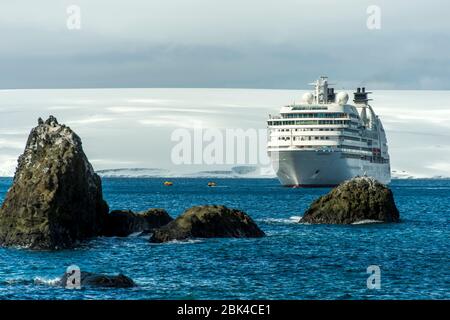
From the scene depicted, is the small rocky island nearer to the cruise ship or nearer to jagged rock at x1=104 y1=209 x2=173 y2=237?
jagged rock at x1=104 y1=209 x2=173 y2=237

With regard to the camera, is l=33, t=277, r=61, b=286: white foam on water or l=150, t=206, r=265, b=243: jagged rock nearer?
l=33, t=277, r=61, b=286: white foam on water

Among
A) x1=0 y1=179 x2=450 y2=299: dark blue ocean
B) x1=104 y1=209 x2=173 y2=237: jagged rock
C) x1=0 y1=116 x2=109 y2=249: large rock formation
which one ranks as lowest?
x1=0 y1=179 x2=450 y2=299: dark blue ocean

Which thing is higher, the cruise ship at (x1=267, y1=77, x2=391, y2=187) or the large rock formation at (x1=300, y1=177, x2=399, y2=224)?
the cruise ship at (x1=267, y1=77, x2=391, y2=187)

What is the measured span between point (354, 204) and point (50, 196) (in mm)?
31539

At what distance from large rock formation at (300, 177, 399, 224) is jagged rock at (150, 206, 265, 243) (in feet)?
47.3

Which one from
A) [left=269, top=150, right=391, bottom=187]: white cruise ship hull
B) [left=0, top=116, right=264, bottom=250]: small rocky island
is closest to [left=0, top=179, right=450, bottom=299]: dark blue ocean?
[left=0, top=116, right=264, bottom=250]: small rocky island

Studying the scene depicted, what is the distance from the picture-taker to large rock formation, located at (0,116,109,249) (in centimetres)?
5819

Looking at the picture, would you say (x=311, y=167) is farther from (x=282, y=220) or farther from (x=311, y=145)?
(x=282, y=220)

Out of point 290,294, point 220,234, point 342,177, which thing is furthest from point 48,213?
point 342,177

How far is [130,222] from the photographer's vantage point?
232 ft

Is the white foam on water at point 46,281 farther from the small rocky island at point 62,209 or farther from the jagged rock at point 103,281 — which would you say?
the small rocky island at point 62,209

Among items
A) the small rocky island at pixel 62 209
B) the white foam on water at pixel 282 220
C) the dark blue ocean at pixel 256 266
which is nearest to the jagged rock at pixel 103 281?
the dark blue ocean at pixel 256 266

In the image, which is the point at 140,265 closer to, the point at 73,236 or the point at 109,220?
the point at 73,236

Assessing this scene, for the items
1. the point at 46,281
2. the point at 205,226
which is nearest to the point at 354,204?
the point at 205,226
